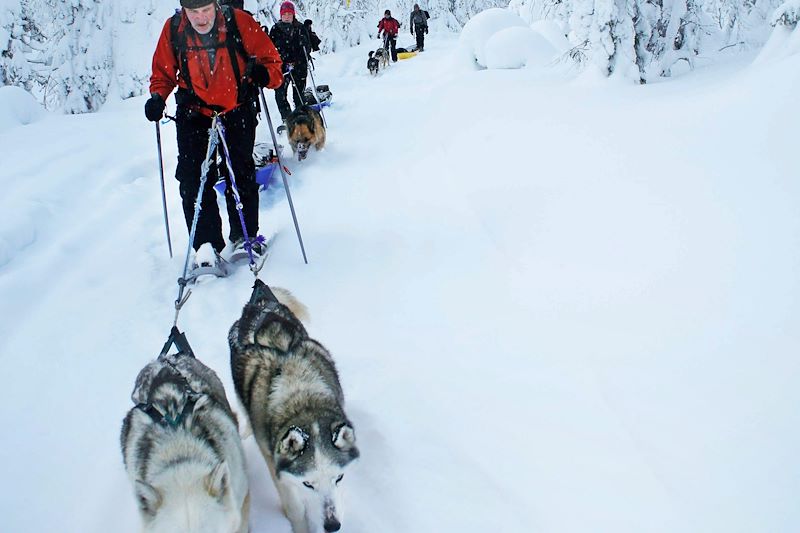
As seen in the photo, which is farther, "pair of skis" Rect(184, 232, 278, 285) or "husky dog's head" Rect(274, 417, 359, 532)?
"pair of skis" Rect(184, 232, 278, 285)

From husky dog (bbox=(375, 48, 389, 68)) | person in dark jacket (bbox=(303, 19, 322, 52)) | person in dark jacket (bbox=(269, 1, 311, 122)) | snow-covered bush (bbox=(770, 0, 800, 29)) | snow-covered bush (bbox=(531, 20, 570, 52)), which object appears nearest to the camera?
snow-covered bush (bbox=(770, 0, 800, 29))

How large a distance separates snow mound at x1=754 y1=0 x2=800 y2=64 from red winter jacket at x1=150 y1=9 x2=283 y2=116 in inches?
188

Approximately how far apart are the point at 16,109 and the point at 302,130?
6029 mm

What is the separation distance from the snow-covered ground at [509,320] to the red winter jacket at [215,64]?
60.1 inches

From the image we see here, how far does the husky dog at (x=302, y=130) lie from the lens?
7.70 meters

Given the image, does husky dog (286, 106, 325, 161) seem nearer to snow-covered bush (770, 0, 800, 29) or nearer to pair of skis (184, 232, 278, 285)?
pair of skis (184, 232, 278, 285)

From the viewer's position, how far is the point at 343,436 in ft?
6.84

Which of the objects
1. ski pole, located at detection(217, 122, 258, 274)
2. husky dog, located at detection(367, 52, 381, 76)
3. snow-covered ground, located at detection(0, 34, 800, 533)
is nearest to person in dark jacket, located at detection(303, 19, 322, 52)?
snow-covered ground, located at detection(0, 34, 800, 533)

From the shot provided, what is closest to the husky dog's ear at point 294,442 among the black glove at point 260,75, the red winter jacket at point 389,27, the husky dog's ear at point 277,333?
the husky dog's ear at point 277,333

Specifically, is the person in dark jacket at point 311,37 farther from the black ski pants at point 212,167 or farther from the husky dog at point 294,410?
the husky dog at point 294,410

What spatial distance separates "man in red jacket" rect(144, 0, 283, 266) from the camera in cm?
388

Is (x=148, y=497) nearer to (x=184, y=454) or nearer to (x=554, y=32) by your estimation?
(x=184, y=454)

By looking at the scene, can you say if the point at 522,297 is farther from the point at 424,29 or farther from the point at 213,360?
the point at 424,29

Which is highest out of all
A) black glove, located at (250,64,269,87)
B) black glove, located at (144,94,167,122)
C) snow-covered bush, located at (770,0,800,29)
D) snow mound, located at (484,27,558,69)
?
snow-covered bush, located at (770,0,800,29)
